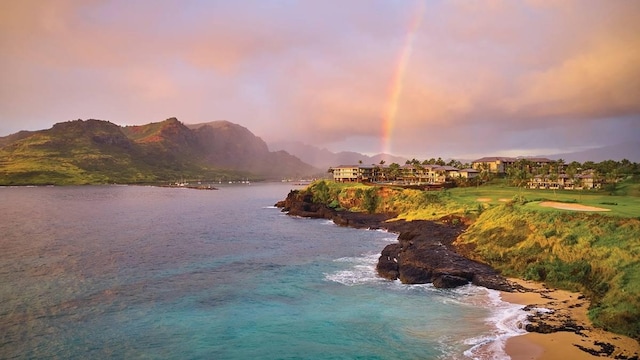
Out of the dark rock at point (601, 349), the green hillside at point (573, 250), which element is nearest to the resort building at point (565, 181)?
the green hillside at point (573, 250)

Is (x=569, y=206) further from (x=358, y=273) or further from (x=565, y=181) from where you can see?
(x=565, y=181)

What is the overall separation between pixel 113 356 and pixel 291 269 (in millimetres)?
24908

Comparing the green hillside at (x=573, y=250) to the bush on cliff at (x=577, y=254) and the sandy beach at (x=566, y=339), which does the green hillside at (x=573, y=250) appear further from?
the sandy beach at (x=566, y=339)

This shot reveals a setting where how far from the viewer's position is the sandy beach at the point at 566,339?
23109 mm

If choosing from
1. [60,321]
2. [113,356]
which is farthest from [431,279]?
[60,321]

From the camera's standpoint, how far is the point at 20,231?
7781 centimetres

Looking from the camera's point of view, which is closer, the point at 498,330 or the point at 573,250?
the point at 498,330

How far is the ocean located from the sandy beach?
3.90 feet

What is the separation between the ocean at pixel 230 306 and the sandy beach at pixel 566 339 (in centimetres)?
119

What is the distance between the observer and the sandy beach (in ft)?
75.8

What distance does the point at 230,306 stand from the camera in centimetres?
3469

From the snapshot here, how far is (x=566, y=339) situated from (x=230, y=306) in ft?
81.8

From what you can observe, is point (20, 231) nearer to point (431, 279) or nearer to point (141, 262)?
point (141, 262)

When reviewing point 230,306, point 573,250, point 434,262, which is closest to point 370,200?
point 434,262
